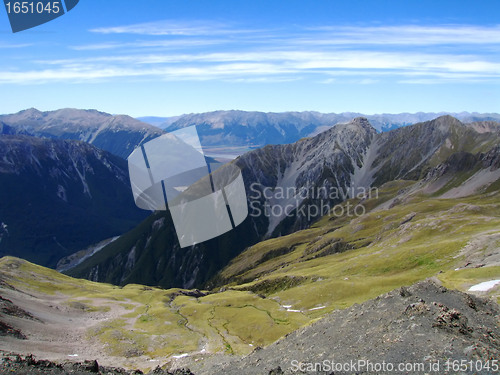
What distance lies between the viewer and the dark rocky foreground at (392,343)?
29.0 meters

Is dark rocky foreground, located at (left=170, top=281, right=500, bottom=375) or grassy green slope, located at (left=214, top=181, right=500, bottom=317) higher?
dark rocky foreground, located at (left=170, top=281, right=500, bottom=375)

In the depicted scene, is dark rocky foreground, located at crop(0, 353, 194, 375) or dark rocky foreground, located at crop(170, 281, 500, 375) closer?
dark rocky foreground, located at crop(170, 281, 500, 375)

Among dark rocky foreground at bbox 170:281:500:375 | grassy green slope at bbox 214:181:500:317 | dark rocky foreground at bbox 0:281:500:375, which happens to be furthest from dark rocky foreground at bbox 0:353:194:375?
grassy green slope at bbox 214:181:500:317

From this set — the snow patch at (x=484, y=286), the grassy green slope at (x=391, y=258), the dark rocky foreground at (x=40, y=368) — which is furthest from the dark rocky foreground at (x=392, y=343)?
the grassy green slope at (x=391, y=258)

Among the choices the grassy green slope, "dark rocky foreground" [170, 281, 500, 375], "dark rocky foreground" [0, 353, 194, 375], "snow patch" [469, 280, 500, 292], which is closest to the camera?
"dark rocky foreground" [170, 281, 500, 375]

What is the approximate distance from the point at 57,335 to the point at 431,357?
268 feet

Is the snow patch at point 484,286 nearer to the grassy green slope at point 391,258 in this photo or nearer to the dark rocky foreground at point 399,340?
the grassy green slope at point 391,258

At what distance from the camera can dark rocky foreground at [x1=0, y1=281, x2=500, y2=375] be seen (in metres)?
29.0

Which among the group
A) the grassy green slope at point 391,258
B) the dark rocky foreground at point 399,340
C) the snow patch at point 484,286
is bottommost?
the grassy green slope at point 391,258

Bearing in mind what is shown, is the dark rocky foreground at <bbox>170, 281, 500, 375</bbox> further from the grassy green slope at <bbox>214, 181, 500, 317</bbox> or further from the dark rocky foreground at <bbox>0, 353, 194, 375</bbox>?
the grassy green slope at <bbox>214, 181, 500, 317</bbox>

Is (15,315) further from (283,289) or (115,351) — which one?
(283,289)

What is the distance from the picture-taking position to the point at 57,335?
83.8 metres

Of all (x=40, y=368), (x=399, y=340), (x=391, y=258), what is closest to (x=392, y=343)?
(x=399, y=340)

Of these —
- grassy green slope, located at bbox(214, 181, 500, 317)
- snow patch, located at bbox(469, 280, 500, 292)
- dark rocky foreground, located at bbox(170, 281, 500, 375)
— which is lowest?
grassy green slope, located at bbox(214, 181, 500, 317)
